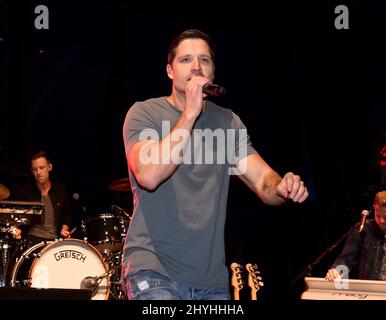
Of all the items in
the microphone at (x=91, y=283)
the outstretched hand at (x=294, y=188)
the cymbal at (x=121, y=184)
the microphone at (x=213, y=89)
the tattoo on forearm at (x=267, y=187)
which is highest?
the cymbal at (x=121, y=184)

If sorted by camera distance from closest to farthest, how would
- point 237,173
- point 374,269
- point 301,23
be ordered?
point 237,173 < point 374,269 < point 301,23

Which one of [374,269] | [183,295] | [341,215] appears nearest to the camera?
[183,295]

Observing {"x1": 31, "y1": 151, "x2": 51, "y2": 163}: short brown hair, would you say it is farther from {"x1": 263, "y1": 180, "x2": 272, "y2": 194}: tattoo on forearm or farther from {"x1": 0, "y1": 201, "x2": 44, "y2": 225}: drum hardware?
{"x1": 263, "y1": 180, "x2": 272, "y2": 194}: tattoo on forearm

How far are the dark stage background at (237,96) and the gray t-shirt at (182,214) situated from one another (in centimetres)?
672

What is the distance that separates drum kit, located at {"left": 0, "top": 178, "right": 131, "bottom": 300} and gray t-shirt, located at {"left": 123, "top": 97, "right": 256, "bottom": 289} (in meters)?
4.84

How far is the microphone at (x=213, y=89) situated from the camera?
10.0 feet

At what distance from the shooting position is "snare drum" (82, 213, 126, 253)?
8.55 metres

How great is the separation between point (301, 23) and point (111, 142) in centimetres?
336

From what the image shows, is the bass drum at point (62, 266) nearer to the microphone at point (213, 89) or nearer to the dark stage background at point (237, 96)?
the dark stage background at point (237, 96)

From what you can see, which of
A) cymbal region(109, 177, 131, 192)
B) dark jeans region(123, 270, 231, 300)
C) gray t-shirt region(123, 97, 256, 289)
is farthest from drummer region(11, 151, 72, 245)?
dark jeans region(123, 270, 231, 300)

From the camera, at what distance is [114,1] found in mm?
10633

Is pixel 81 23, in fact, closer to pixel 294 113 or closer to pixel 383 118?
pixel 294 113

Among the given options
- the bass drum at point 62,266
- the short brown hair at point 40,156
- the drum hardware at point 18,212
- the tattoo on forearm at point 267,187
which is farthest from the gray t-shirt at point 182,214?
the short brown hair at point 40,156

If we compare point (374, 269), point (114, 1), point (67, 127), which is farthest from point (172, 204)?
point (114, 1)
